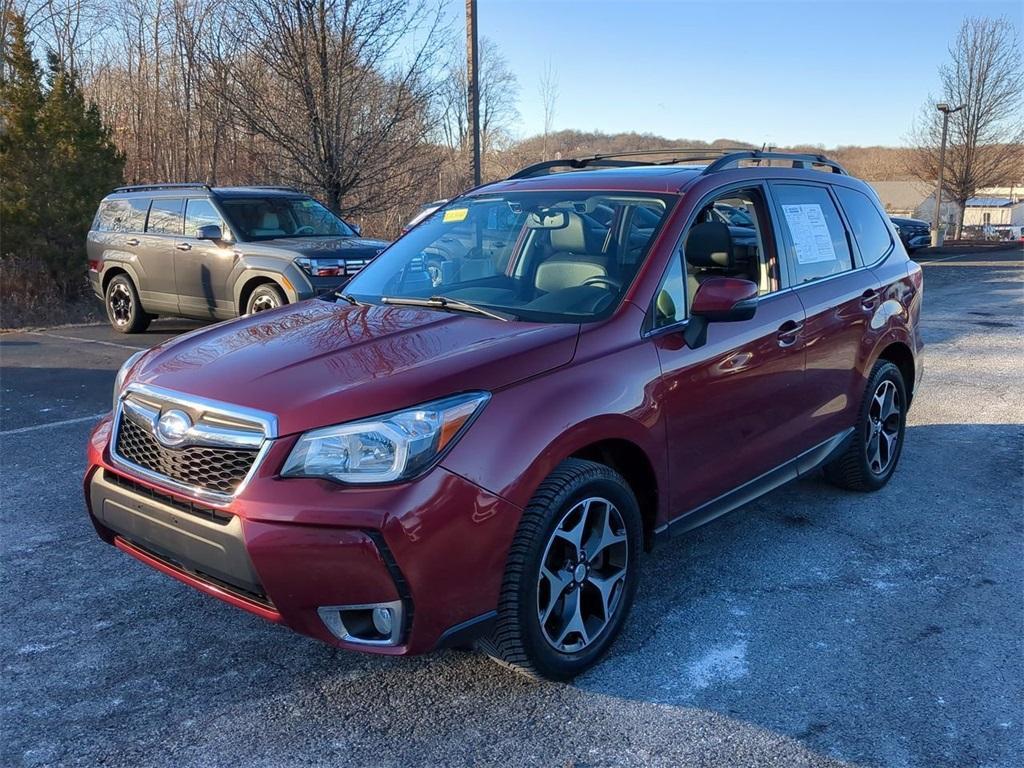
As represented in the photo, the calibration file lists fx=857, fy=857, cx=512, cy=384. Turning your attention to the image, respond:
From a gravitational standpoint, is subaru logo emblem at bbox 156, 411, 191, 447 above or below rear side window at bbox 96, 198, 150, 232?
below

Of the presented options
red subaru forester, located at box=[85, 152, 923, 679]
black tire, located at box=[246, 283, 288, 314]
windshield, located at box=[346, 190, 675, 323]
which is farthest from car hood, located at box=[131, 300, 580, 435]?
black tire, located at box=[246, 283, 288, 314]

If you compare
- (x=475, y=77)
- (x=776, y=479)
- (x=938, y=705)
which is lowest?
(x=938, y=705)

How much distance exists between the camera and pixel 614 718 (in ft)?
9.53

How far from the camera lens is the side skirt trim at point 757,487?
11.7ft

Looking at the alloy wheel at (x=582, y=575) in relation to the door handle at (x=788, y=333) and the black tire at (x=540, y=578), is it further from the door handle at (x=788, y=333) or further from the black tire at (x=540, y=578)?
the door handle at (x=788, y=333)

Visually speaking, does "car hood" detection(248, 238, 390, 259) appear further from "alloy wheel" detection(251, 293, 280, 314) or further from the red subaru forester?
the red subaru forester

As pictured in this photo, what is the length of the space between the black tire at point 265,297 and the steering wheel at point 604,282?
670 cm

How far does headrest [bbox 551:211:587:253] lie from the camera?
12.5 ft

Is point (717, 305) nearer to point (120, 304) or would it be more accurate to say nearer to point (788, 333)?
point (788, 333)

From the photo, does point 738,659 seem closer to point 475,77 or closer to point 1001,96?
point 475,77

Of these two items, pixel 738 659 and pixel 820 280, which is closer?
pixel 738 659

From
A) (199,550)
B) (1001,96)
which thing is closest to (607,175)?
(199,550)

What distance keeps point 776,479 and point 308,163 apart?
1400 cm

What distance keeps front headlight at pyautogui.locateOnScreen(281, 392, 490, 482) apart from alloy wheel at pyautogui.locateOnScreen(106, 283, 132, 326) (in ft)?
33.8
